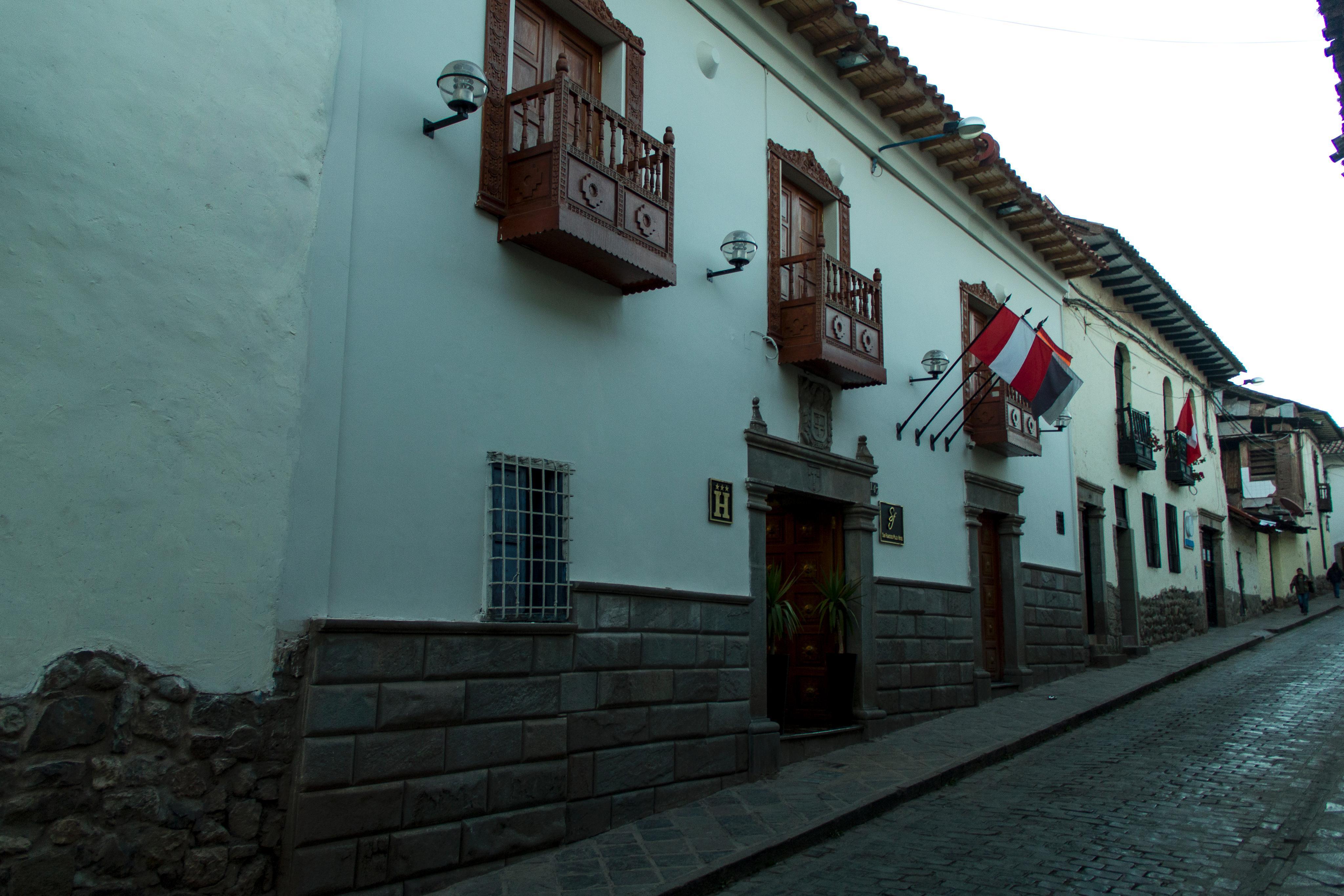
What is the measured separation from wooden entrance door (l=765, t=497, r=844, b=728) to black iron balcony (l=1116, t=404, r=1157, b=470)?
959 cm

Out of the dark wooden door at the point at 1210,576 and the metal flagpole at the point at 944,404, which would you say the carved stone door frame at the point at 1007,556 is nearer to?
the metal flagpole at the point at 944,404

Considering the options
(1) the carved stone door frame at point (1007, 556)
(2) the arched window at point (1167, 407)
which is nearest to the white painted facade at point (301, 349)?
(1) the carved stone door frame at point (1007, 556)

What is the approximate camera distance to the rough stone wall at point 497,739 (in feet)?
16.6

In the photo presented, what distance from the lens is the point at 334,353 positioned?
5340 mm

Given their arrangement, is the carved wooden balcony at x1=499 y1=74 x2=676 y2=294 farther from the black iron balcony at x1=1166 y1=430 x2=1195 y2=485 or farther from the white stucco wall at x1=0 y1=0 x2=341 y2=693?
the black iron balcony at x1=1166 y1=430 x2=1195 y2=485

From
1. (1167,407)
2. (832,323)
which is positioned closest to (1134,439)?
(1167,407)

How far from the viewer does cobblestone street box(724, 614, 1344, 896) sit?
548cm

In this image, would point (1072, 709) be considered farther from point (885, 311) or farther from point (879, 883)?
point (879, 883)

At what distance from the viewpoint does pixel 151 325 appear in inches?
180

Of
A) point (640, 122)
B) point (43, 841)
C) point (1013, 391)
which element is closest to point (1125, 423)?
point (1013, 391)

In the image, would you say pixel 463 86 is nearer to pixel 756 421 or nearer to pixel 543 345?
pixel 543 345

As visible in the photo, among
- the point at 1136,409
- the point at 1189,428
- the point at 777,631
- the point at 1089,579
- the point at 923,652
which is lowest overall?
the point at 923,652

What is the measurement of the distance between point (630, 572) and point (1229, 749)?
18.7 feet

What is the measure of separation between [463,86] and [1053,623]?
1122cm
